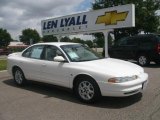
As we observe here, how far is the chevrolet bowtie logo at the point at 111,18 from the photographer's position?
1823 centimetres

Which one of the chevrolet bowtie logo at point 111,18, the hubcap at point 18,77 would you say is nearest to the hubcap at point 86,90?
the hubcap at point 18,77

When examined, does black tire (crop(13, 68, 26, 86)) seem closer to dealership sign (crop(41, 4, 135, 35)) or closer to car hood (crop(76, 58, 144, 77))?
car hood (crop(76, 58, 144, 77))

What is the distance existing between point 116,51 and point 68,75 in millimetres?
10348

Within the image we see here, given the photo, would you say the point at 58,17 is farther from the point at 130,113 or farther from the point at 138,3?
the point at 138,3

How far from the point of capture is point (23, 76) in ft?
31.1

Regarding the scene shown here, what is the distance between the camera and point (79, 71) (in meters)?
7.43

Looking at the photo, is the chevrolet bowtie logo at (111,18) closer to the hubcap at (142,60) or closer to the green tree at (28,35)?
the hubcap at (142,60)

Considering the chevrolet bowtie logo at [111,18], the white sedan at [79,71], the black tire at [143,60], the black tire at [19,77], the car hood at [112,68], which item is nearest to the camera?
the white sedan at [79,71]

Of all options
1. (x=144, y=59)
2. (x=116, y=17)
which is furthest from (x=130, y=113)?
(x=116, y=17)

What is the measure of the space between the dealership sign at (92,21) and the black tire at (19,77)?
9802 millimetres

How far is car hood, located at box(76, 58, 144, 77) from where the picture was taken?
23.0 feet

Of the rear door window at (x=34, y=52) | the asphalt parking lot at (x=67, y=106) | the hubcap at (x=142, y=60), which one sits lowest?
the asphalt parking lot at (x=67, y=106)

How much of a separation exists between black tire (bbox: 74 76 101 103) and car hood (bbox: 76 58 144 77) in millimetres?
302

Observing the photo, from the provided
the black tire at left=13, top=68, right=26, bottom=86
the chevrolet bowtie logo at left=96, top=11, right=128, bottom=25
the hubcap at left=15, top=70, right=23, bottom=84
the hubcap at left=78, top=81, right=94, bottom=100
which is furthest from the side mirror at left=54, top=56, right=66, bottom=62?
the chevrolet bowtie logo at left=96, top=11, right=128, bottom=25
